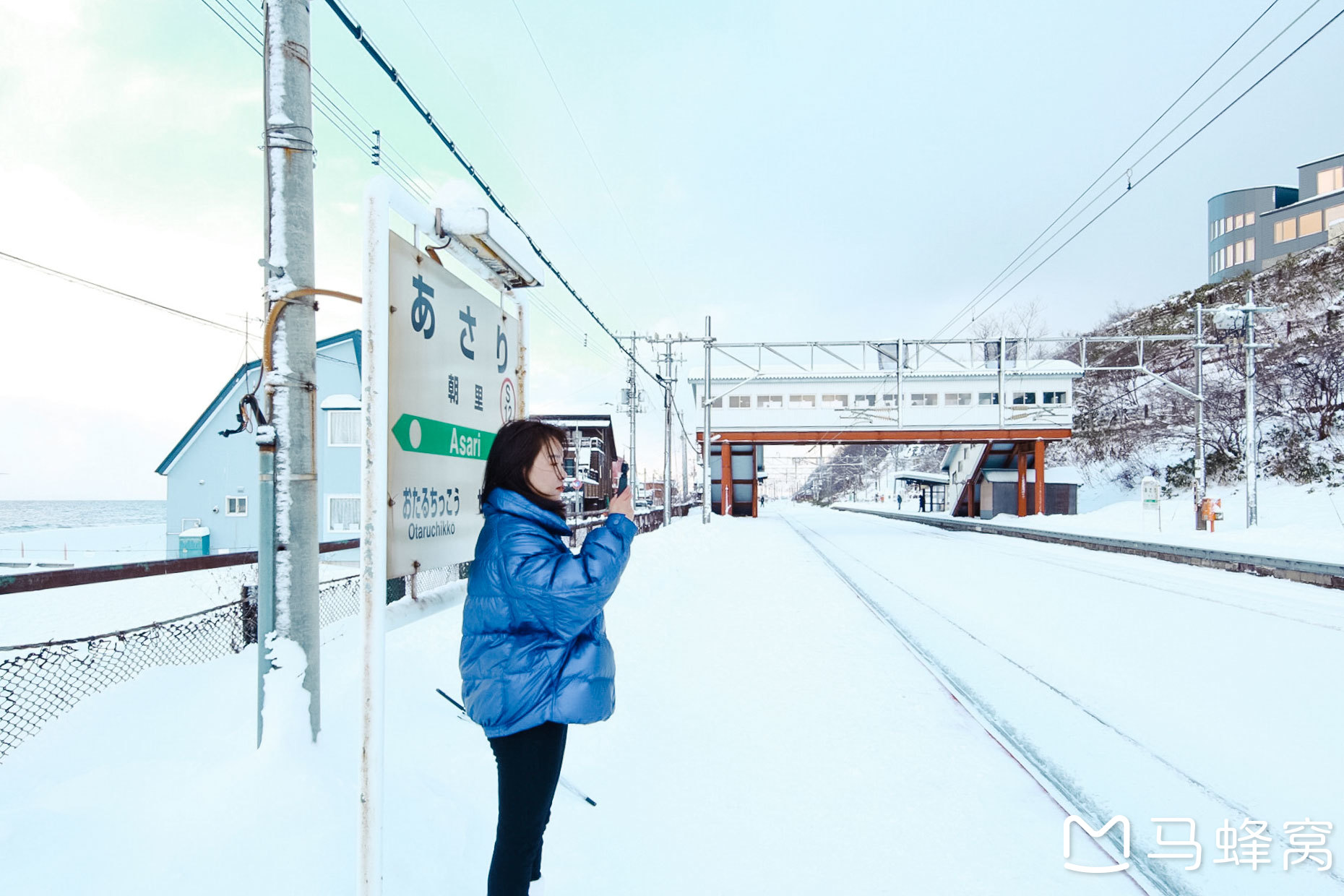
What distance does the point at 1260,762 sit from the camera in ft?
12.8

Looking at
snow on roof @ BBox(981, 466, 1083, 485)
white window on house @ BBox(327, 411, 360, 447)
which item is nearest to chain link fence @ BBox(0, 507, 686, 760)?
white window on house @ BBox(327, 411, 360, 447)

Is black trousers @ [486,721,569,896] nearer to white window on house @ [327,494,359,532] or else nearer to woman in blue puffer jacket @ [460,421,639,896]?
woman in blue puffer jacket @ [460,421,639,896]

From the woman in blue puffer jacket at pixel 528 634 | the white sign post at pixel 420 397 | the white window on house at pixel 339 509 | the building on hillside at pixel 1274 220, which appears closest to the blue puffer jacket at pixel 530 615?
the woman in blue puffer jacket at pixel 528 634

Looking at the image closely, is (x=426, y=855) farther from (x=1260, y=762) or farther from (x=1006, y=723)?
(x=1260, y=762)

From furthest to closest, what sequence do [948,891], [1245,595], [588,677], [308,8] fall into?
[1245,595] → [308,8] → [948,891] → [588,677]

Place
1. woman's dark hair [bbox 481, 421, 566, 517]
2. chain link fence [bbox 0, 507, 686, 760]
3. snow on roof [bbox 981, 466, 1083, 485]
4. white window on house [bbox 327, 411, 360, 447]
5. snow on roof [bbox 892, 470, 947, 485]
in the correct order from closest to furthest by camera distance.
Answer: woman's dark hair [bbox 481, 421, 566, 517]
chain link fence [bbox 0, 507, 686, 760]
white window on house [bbox 327, 411, 360, 447]
snow on roof [bbox 981, 466, 1083, 485]
snow on roof [bbox 892, 470, 947, 485]

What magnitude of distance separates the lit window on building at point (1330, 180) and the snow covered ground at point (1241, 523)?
2707 cm

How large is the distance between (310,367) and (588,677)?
218 cm

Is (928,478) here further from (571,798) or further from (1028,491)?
(571,798)

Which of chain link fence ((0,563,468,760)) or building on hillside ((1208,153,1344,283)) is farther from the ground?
Answer: building on hillside ((1208,153,1344,283))

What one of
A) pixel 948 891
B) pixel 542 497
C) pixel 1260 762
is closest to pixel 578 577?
pixel 542 497

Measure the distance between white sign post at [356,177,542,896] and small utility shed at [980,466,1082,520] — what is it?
114 feet

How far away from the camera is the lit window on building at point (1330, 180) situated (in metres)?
42.3

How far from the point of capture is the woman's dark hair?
7.10 ft
